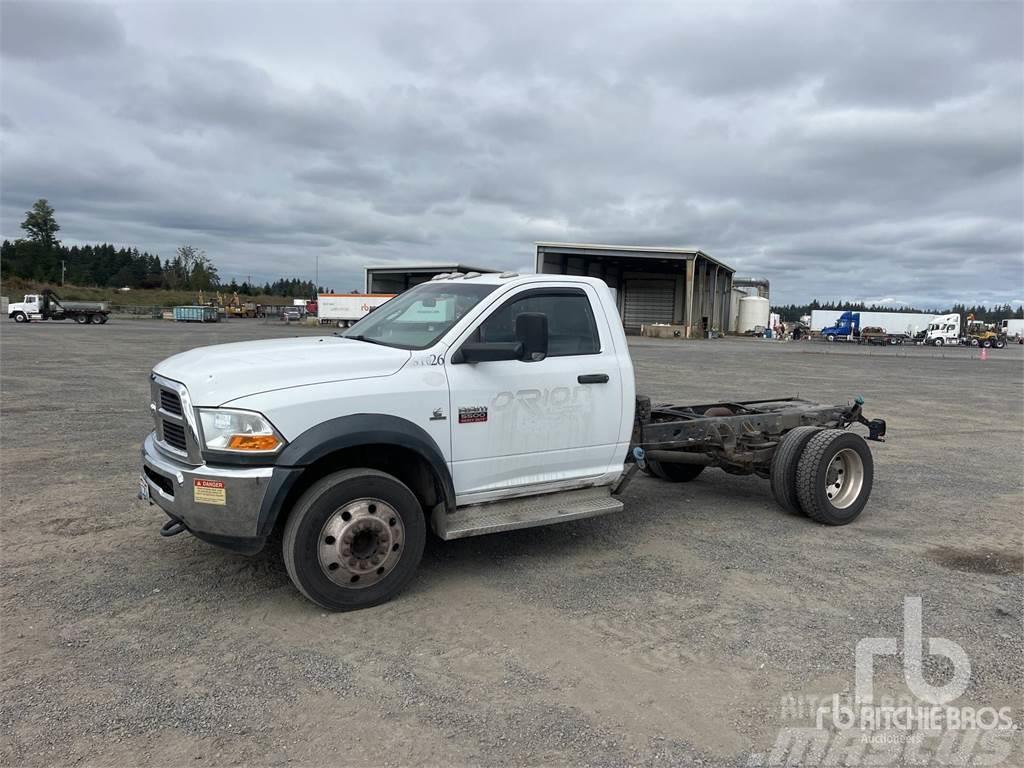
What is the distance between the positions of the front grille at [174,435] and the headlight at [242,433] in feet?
1.22

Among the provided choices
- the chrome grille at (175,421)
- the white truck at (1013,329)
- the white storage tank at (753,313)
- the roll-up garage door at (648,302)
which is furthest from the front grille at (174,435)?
the white truck at (1013,329)

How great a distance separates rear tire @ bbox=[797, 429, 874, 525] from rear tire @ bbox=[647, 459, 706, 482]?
1557 millimetres

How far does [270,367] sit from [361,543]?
1151mm

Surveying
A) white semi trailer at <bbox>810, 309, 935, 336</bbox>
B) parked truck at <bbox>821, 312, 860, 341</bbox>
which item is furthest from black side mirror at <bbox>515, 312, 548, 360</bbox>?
white semi trailer at <bbox>810, 309, 935, 336</bbox>

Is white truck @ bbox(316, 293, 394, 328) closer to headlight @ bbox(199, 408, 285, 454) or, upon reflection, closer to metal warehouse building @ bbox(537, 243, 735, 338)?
metal warehouse building @ bbox(537, 243, 735, 338)

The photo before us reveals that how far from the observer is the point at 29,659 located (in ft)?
11.8

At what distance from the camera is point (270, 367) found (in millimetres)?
4152

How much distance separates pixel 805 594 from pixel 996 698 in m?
1.29

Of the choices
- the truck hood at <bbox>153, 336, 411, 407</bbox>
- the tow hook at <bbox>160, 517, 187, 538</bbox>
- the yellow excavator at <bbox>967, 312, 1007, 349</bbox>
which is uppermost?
the yellow excavator at <bbox>967, 312, 1007, 349</bbox>

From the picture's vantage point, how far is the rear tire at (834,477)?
237 inches

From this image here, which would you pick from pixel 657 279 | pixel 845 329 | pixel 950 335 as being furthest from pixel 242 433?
pixel 950 335

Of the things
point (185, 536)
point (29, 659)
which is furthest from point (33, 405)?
point (29, 659)

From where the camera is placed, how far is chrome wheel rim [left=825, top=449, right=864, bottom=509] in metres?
6.31

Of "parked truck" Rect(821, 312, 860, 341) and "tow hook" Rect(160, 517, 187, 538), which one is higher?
"parked truck" Rect(821, 312, 860, 341)
